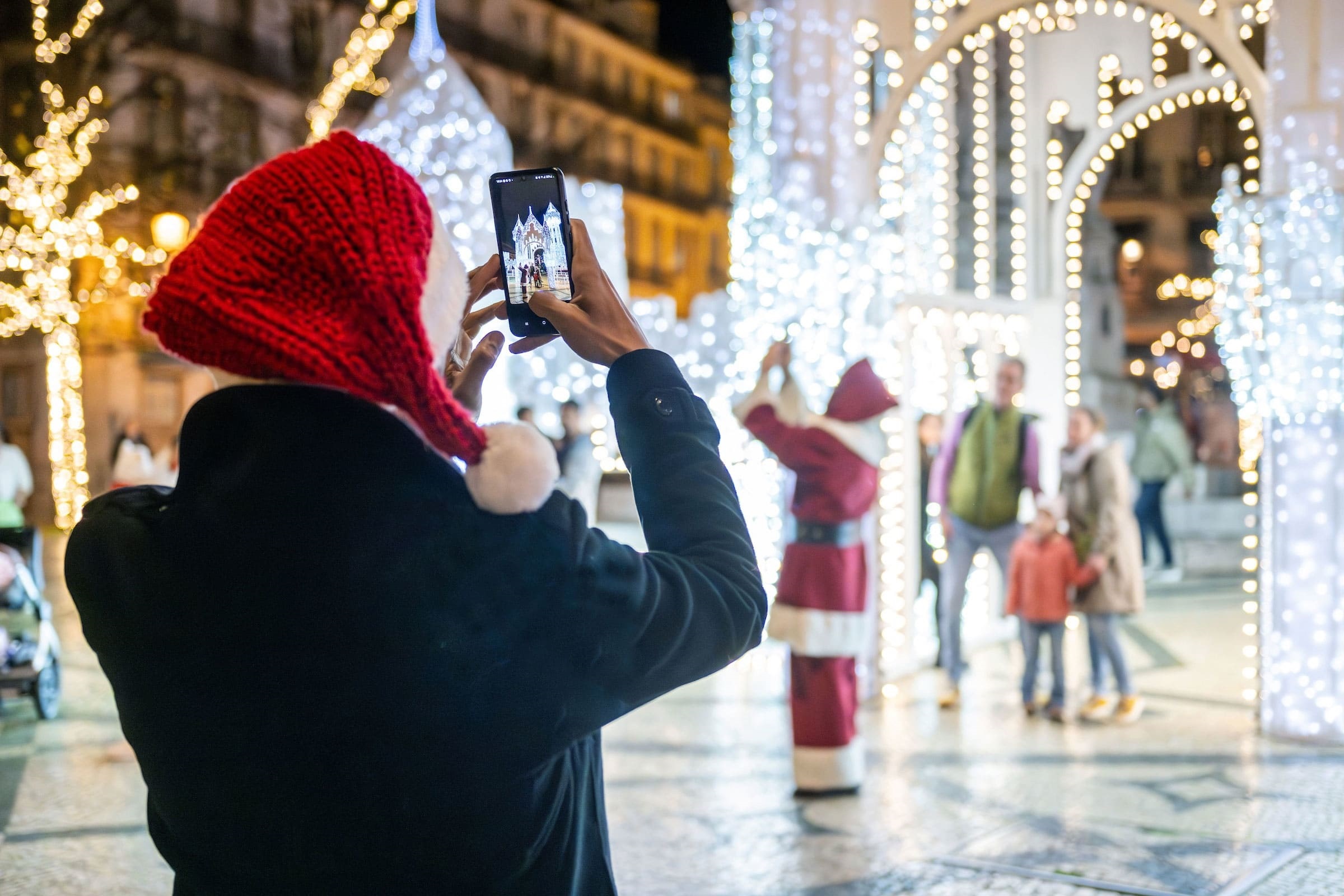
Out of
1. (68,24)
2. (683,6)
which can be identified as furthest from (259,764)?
(683,6)

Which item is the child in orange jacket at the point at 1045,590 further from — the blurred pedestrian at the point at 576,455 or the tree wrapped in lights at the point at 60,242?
the tree wrapped in lights at the point at 60,242

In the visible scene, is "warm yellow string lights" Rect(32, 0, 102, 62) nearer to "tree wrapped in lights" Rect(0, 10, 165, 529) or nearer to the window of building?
"tree wrapped in lights" Rect(0, 10, 165, 529)

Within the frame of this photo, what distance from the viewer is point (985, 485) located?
7820 millimetres

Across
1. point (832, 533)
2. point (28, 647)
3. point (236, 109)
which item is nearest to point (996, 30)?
point (832, 533)

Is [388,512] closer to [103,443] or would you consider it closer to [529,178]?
[529,178]

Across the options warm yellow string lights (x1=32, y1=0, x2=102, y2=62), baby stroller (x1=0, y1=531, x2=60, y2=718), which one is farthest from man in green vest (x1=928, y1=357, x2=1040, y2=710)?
warm yellow string lights (x1=32, y1=0, x2=102, y2=62)

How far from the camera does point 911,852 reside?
4.86 meters

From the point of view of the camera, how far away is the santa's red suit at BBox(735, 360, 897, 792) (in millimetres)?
5613

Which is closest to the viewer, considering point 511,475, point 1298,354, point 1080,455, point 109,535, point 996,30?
point 511,475

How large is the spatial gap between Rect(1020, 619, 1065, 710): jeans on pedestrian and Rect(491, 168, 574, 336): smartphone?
19.9 feet

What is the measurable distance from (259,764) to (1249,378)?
637 cm

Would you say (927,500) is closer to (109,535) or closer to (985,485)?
(985,485)

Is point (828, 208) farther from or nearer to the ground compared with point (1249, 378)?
farther from the ground

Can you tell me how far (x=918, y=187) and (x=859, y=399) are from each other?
394 centimetres
